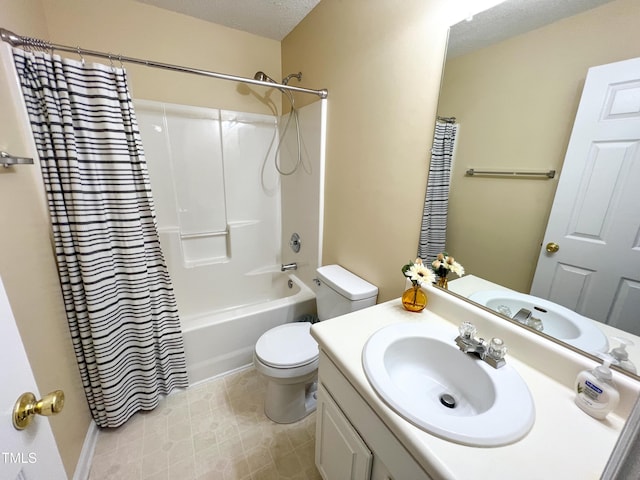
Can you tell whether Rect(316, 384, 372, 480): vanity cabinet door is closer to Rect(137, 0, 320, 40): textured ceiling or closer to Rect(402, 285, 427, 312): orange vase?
Rect(402, 285, 427, 312): orange vase

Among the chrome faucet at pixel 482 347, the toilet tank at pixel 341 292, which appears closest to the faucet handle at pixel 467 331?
the chrome faucet at pixel 482 347

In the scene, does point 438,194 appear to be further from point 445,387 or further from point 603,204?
point 445,387

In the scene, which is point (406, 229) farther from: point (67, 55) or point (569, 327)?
point (67, 55)

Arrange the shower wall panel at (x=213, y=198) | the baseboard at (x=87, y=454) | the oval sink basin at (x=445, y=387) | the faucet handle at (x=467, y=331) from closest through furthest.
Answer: the oval sink basin at (x=445, y=387)
the faucet handle at (x=467, y=331)
the baseboard at (x=87, y=454)
the shower wall panel at (x=213, y=198)

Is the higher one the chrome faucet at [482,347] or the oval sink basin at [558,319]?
the oval sink basin at [558,319]

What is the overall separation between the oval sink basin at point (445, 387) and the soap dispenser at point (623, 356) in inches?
9.0

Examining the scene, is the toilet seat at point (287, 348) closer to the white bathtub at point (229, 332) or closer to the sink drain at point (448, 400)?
the white bathtub at point (229, 332)

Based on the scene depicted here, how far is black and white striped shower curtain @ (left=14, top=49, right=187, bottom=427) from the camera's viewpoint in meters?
1.09

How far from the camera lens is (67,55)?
5.34 ft

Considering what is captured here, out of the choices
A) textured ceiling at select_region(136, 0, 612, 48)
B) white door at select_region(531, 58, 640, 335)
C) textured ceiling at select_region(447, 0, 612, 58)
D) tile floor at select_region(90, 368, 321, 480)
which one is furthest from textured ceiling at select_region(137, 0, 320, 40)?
tile floor at select_region(90, 368, 321, 480)

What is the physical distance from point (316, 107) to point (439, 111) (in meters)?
0.93

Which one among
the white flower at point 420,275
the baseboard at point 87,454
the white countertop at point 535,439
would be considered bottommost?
the baseboard at point 87,454

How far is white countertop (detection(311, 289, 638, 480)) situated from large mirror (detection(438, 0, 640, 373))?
137 mm

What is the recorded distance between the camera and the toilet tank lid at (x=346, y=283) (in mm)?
1407
